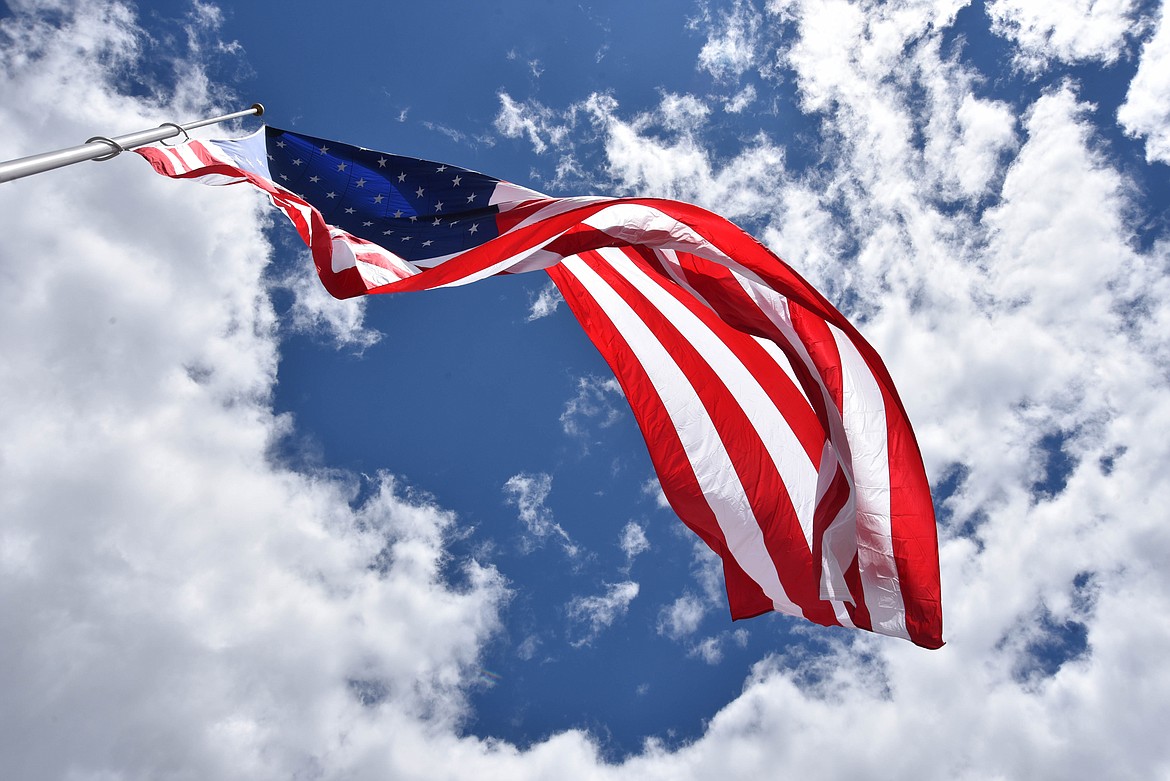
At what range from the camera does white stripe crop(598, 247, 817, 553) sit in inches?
390

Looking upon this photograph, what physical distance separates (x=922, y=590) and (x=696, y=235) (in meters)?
5.30

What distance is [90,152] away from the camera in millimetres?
7309

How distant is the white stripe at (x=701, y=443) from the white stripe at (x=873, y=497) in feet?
4.46

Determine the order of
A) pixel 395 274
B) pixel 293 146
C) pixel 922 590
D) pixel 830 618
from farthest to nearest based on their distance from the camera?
pixel 293 146, pixel 395 274, pixel 830 618, pixel 922 590

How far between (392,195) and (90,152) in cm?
429

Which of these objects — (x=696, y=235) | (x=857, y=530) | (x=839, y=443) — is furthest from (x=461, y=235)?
(x=857, y=530)

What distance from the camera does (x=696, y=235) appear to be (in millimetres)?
8766

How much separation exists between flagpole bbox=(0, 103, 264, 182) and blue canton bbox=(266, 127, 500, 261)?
5.63 feet

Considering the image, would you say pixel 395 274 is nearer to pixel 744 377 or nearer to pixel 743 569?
pixel 744 377

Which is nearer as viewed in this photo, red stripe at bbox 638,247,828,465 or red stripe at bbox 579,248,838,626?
red stripe at bbox 638,247,828,465


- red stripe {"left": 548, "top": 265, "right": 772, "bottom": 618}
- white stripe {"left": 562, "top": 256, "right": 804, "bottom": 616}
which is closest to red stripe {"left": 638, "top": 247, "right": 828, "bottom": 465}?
white stripe {"left": 562, "top": 256, "right": 804, "bottom": 616}

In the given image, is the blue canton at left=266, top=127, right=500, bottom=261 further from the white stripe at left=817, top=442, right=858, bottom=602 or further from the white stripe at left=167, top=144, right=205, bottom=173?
the white stripe at left=817, top=442, right=858, bottom=602

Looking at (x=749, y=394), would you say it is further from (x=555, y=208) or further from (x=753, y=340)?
(x=555, y=208)

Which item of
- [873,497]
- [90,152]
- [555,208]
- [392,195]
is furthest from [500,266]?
[873,497]
